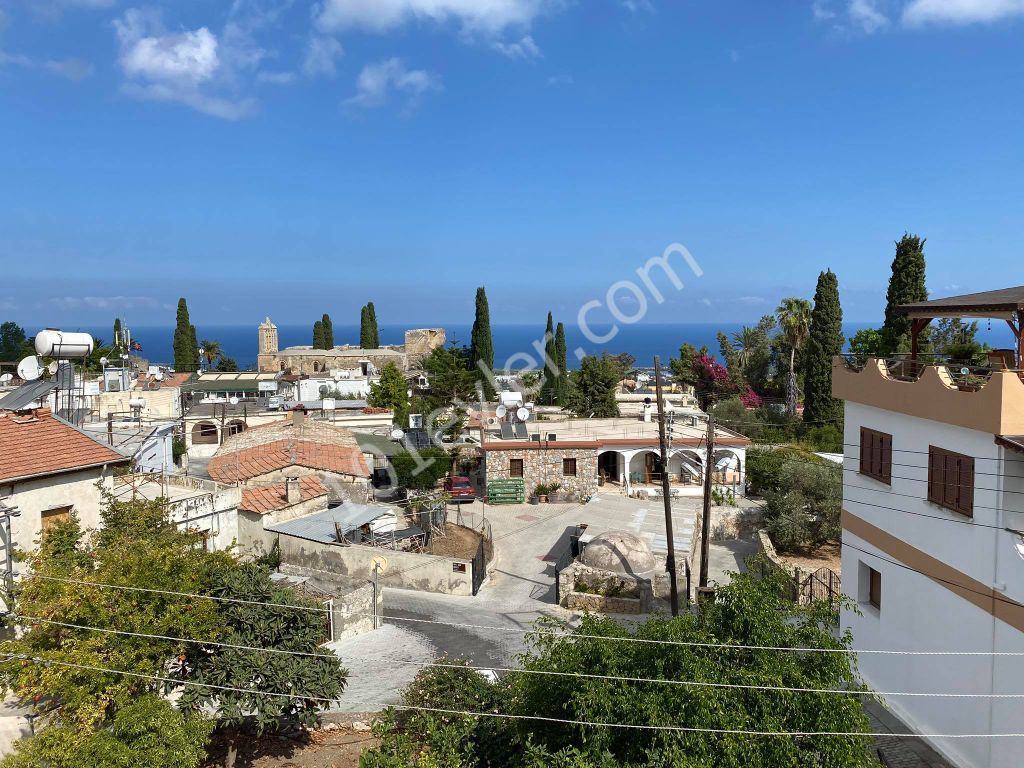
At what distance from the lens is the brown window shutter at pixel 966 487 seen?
11352 mm

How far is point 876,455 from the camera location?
14.3 meters

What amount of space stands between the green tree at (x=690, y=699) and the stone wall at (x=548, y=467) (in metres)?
21.6

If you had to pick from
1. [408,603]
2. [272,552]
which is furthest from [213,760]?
[272,552]

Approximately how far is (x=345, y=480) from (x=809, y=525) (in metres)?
17.4

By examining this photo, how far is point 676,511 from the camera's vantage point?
27.8 metres

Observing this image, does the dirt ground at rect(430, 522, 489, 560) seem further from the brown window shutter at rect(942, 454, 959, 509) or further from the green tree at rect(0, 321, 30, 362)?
the green tree at rect(0, 321, 30, 362)

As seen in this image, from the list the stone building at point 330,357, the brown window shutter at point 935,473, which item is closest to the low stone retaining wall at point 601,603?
the brown window shutter at point 935,473

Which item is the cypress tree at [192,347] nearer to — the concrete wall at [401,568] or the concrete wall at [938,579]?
the concrete wall at [401,568]

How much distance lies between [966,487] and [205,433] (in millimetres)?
38230

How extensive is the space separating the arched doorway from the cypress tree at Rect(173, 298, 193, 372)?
106 ft

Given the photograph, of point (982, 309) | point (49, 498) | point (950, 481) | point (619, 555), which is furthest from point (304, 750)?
point (982, 309)

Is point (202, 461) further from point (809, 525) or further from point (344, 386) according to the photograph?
point (809, 525)

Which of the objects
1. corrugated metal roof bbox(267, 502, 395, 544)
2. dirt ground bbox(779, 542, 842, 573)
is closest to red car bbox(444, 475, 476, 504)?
corrugated metal roof bbox(267, 502, 395, 544)

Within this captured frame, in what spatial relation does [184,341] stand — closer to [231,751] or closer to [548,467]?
[548,467]
